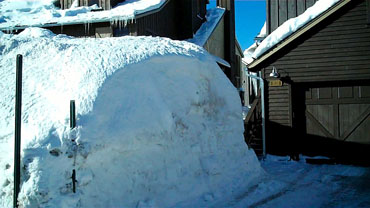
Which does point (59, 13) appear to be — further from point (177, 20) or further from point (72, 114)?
point (72, 114)

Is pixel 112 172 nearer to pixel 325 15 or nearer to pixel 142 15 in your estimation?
pixel 325 15

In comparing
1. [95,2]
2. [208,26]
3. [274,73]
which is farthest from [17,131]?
[208,26]

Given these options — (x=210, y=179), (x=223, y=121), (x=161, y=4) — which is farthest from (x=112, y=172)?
(x=161, y=4)

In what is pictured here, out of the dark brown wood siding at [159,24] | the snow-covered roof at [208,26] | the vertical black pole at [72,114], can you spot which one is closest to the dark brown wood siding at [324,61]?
the dark brown wood siding at [159,24]

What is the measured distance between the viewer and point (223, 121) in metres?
7.69

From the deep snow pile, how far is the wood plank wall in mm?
3483

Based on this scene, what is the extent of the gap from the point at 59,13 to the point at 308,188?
11487 millimetres

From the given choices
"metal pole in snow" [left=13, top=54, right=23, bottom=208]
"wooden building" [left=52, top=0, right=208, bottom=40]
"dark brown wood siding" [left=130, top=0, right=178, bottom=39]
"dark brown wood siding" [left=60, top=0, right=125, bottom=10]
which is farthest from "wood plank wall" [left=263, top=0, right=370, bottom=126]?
"metal pole in snow" [left=13, top=54, right=23, bottom=208]

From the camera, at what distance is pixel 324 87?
10.6m

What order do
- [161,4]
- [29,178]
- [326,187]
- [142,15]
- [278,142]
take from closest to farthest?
[29,178]
[326,187]
[278,142]
[142,15]
[161,4]

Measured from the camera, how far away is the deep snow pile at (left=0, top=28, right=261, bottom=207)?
5.01m

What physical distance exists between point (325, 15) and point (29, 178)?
353 inches

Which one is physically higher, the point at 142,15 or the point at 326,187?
the point at 142,15

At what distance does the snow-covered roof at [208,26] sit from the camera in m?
17.0
